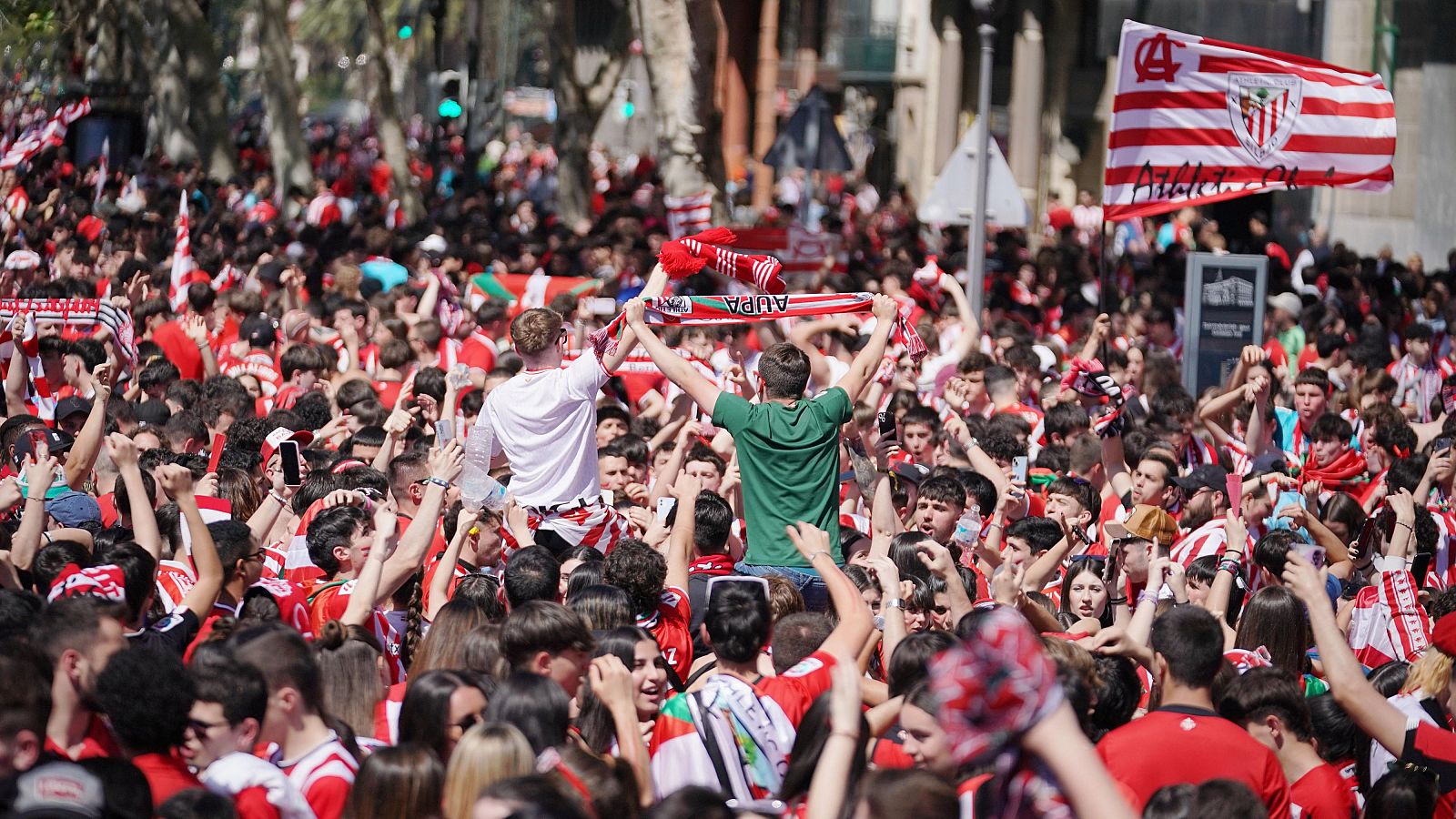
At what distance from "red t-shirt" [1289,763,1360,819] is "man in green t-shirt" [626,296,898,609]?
7.68ft

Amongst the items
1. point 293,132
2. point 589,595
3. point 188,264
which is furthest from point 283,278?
point 293,132

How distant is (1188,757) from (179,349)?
857 centimetres

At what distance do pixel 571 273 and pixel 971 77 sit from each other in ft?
78.4

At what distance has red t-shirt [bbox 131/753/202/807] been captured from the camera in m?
4.13

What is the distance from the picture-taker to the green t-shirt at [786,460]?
708 centimetres

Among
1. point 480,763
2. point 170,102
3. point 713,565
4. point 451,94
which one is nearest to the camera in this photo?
point 480,763

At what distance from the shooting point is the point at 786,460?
7.09 metres

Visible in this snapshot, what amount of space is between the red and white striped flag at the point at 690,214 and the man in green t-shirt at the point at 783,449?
1206 cm

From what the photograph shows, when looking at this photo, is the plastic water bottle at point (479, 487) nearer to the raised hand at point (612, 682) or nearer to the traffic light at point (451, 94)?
the raised hand at point (612, 682)

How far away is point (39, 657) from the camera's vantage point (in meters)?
4.30

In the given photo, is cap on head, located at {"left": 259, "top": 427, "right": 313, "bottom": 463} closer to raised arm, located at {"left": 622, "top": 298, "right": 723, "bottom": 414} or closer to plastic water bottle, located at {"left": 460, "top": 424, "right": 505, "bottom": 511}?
plastic water bottle, located at {"left": 460, "top": 424, "right": 505, "bottom": 511}

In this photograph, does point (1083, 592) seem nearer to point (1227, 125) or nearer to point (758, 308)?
point (758, 308)

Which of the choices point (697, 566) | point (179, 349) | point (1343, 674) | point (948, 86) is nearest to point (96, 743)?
point (697, 566)

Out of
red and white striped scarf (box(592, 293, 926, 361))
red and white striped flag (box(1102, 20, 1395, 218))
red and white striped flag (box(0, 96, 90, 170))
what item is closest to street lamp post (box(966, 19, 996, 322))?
red and white striped flag (box(1102, 20, 1395, 218))
